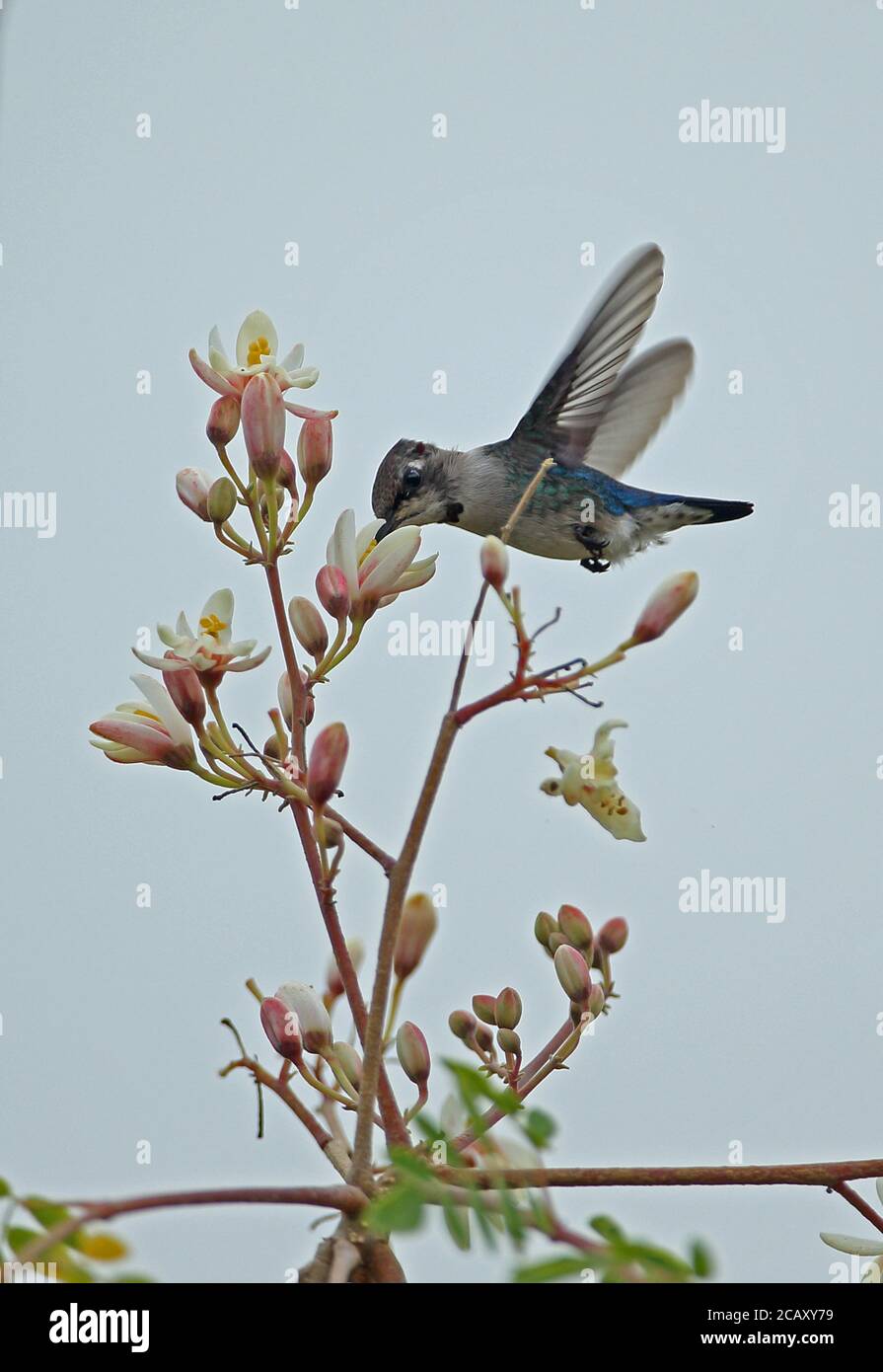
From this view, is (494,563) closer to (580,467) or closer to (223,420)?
(223,420)

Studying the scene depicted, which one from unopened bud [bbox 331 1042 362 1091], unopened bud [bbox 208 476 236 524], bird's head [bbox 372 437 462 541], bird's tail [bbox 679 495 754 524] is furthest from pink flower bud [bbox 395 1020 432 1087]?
bird's tail [bbox 679 495 754 524]

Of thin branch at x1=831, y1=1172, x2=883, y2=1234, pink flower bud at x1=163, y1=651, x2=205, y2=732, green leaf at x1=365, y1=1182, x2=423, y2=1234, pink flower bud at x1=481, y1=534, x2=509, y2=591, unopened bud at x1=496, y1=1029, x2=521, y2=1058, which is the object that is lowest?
thin branch at x1=831, y1=1172, x2=883, y2=1234

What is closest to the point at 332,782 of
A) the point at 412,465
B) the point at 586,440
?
the point at 412,465

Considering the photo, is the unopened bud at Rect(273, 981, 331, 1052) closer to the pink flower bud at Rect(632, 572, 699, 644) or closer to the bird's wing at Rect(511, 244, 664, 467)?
the pink flower bud at Rect(632, 572, 699, 644)

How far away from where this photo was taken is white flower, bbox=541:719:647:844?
0.56 metres

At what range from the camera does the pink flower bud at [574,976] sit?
1.79ft

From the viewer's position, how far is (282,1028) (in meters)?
0.48

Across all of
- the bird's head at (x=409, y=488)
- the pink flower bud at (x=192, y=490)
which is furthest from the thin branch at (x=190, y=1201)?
the bird's head at (x=409, y=488)

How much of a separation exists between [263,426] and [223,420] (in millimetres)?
45

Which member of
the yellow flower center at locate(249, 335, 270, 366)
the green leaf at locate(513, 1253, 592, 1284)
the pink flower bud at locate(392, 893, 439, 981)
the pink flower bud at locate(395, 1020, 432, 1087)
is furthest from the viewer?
the yellow flower center at locate(249, 335, 270, 366)

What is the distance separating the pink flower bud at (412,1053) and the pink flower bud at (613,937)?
111 millimetres

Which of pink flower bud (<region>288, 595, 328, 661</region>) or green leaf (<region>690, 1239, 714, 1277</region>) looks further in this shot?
pink flower bud (<region>288, 595, 328, 661</region>)

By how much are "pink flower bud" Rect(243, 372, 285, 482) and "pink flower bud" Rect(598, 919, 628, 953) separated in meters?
0.25
